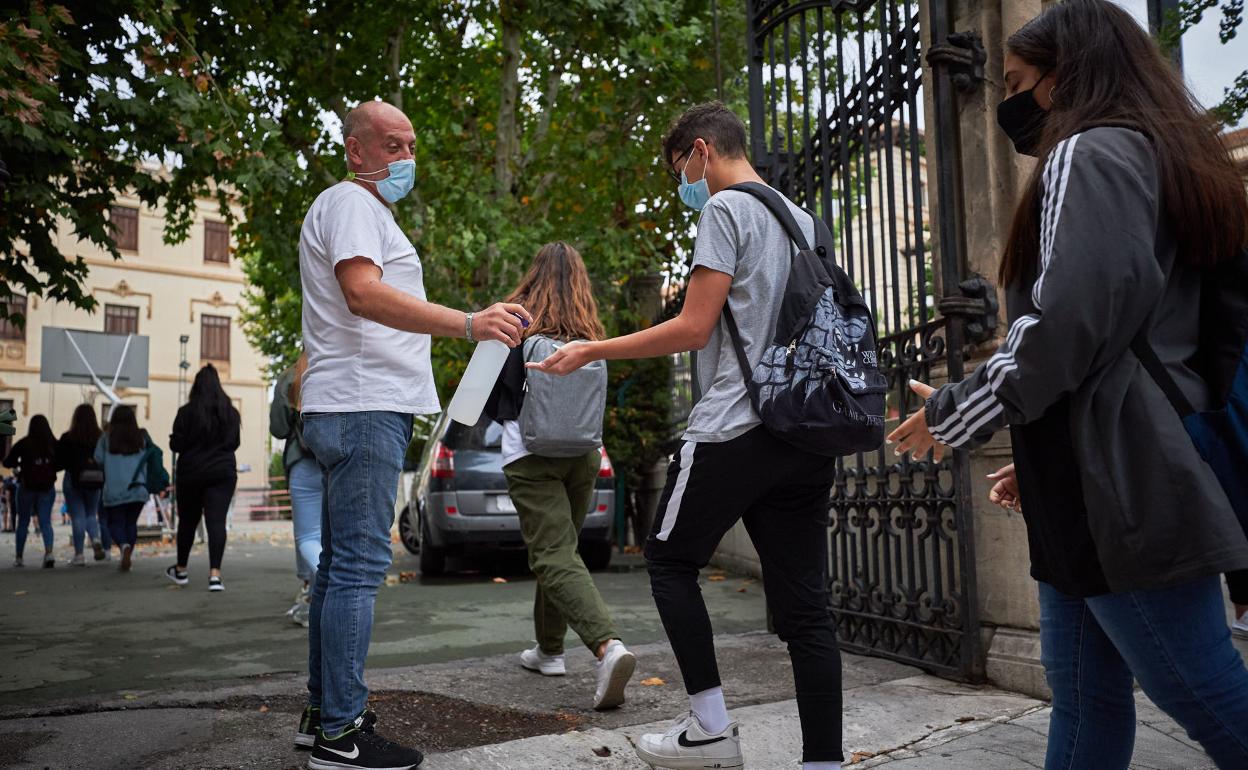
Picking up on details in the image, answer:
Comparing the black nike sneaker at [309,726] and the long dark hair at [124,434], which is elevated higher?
the long dark hair at [124,434]

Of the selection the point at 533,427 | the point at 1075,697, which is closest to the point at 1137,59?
the point at 1075,697

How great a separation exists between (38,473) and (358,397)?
1128 centimetres

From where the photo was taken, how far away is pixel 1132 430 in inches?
75.4

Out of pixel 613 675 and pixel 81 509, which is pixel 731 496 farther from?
pixel 81 509

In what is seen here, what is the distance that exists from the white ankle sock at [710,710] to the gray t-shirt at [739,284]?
30.0 inches

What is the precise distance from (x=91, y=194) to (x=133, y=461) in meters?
3.15

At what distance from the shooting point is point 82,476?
41.6 ft

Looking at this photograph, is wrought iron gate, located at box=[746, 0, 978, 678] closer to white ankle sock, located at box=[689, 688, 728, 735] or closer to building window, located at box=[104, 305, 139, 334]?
white ankle sock, located at box=[689, 688, 728, 735]

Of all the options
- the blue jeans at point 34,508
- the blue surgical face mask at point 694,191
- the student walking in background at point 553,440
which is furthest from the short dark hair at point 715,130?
the blue jeans at point 34,508

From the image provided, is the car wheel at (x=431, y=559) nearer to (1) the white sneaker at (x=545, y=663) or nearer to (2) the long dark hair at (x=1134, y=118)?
(1) the white sneaker at (x=545, y=663)

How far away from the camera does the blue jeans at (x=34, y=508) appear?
12.8 meters

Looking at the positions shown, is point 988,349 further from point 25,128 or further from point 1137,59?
point 25,128

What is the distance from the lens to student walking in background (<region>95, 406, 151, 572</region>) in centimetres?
1188

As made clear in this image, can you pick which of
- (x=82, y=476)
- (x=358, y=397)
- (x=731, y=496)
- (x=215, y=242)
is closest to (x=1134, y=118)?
(x=731, y=496)
